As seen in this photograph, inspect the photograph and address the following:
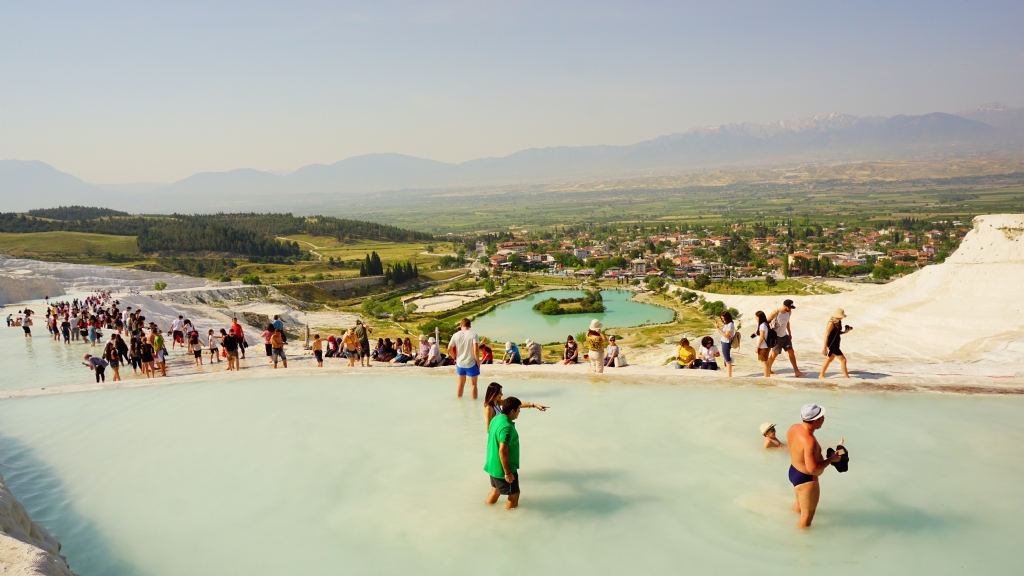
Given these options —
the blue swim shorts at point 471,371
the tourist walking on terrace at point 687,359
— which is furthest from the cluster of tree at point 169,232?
the blue swim shorts at point 471,371

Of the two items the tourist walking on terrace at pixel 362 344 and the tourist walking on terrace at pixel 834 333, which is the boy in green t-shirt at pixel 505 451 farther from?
the tourist walking on terrace at pixel 362 344

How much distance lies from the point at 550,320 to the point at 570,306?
6718mm

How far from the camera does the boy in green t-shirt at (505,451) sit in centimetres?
613

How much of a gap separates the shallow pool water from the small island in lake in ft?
193

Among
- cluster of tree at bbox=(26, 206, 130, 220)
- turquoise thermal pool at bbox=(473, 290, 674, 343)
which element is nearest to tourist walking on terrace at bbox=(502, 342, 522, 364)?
turquoise thermal pool at bbox=(473, 290, 674, 343)

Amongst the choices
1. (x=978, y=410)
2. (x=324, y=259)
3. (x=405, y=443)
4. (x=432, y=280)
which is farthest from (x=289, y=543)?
(x=324, y=259)

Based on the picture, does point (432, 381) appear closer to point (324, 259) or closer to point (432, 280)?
point (432, 280)

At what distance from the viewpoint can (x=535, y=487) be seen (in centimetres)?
720

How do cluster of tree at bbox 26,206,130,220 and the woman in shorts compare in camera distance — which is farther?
cluster of tree at bbox 26,206,130,220

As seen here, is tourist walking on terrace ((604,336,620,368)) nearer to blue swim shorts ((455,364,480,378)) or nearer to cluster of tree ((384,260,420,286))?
blue swim shorts ((455,364,480,378))

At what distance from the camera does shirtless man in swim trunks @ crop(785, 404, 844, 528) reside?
560 cm

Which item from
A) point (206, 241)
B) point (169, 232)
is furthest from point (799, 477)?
point (169, 232)

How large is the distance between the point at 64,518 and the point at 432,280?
92.1 metres

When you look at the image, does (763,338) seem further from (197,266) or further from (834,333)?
(197,266)
